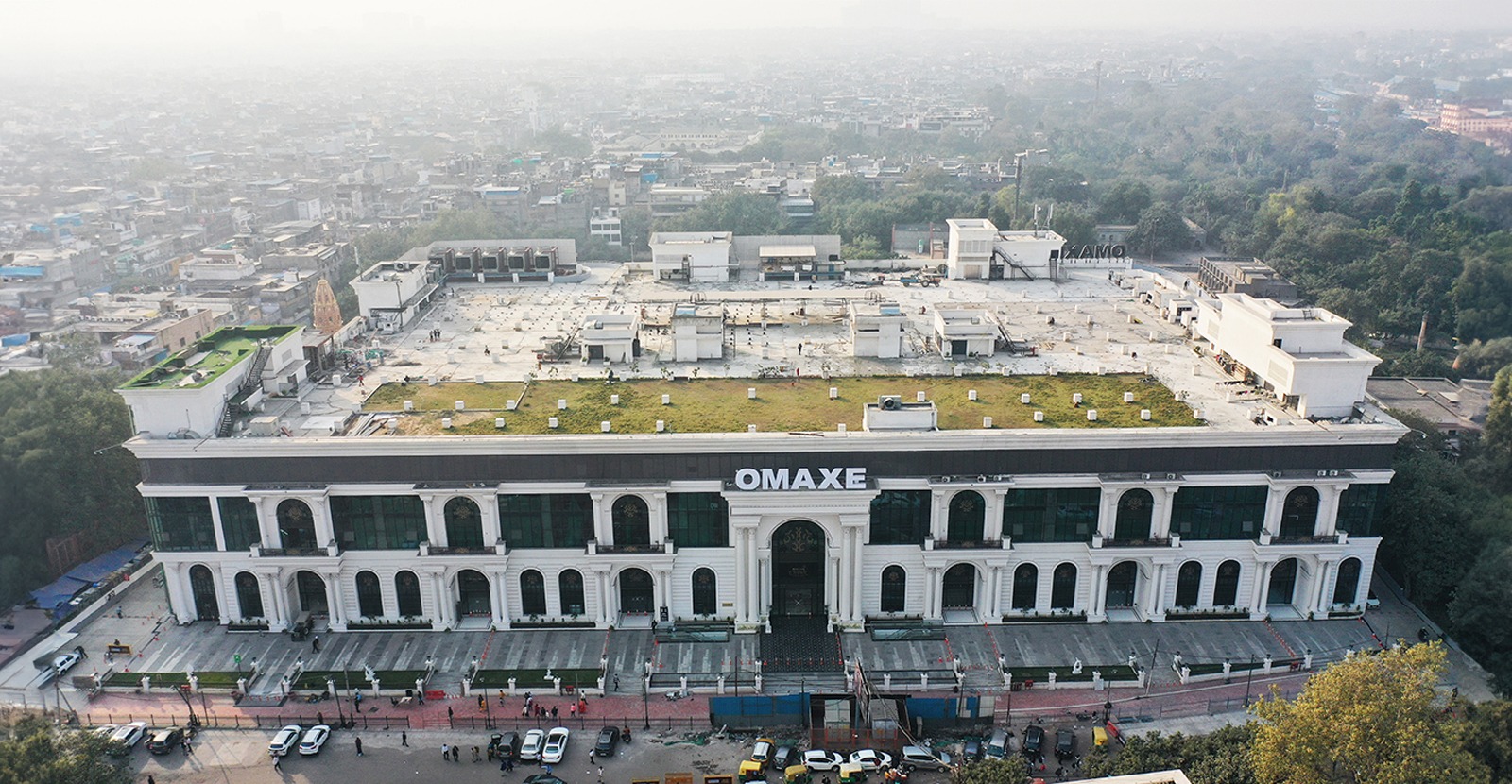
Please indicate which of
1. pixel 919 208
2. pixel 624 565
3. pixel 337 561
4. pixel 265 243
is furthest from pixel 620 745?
pixel 265 243

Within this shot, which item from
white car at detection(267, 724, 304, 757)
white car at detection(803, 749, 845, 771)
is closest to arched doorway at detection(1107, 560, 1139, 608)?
white car at detection(803, 749, 845, 771)

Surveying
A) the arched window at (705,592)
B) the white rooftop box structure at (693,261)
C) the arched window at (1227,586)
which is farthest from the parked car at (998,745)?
the white rooftop box structure at (693,261)

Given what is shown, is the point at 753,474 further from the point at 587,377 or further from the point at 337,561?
the point at 337,561

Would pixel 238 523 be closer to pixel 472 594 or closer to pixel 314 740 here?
pixel 472 594

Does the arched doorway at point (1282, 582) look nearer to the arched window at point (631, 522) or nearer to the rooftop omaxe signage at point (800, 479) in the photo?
the rooftop omaxe signage at point (800, 479)

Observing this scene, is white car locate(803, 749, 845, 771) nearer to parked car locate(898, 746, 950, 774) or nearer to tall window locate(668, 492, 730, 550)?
parked car locate(898, 746, 950, 774)

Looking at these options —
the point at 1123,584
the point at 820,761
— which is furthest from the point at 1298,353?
the point at 820,761
